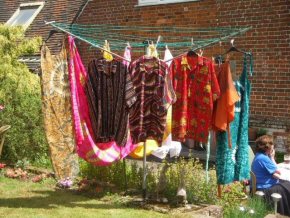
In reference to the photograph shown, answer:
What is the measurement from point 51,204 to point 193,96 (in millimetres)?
2582

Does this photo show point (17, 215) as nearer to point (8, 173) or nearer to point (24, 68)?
point (8, 173)

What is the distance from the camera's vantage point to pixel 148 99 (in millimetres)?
6203

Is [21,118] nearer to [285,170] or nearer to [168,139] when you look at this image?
[168,139]

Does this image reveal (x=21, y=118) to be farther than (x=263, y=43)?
No

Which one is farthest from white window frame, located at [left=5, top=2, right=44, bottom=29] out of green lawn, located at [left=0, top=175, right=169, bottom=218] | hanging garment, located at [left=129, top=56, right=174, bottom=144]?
hanging garment, located at [left=129, top=56, right=174, bottom=144]

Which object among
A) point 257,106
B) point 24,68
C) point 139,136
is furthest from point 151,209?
point 24,68

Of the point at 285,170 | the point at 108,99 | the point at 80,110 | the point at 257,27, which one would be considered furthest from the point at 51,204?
the point at 257,27

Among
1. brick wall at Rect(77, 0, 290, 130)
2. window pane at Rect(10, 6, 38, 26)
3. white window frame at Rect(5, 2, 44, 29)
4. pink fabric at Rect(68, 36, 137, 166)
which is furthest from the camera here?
window pane at Rect(10, 6, 38, 26)

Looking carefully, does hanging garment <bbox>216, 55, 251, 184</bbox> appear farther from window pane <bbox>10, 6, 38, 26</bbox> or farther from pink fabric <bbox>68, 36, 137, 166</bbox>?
window pane <bbox>10, 6, 38, 26</bbox>

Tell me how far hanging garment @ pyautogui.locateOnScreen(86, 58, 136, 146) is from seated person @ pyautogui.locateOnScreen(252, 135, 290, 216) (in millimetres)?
2000

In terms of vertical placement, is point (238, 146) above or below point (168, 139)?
below

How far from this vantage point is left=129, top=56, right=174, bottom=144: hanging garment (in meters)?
6.17

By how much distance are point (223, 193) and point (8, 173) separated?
3936 millimetres

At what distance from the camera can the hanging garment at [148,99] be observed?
6172 millimetres
